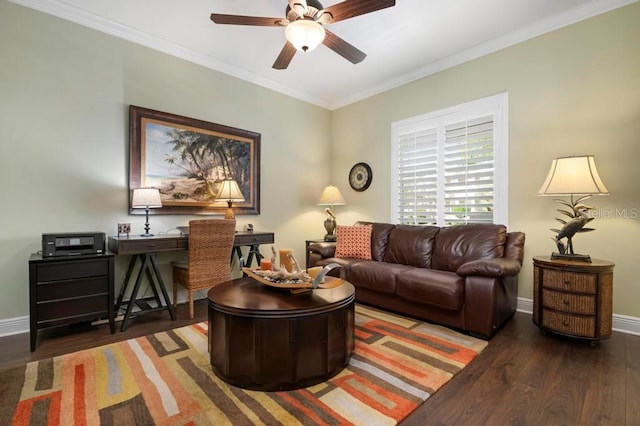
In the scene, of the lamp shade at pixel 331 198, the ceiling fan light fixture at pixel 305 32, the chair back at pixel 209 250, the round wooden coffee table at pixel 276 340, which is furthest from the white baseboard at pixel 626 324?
the chair back at pixel 209 250

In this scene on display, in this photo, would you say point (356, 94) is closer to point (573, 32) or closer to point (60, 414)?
point (573, 32)

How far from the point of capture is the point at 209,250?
307 cm

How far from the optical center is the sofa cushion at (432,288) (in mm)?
2584

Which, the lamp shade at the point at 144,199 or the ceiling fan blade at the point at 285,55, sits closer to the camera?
the ceiling fan blade at the point at 285,55

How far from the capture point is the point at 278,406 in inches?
63.2

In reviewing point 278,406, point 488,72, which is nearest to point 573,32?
point 488,72

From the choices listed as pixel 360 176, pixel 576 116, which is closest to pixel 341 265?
pixel 360 176

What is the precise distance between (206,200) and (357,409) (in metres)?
2.96

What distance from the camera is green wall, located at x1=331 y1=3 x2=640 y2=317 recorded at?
8.62ft

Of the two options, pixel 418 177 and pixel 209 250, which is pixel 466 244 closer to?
pixel 418 177

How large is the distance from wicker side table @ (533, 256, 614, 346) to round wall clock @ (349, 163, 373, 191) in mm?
2626

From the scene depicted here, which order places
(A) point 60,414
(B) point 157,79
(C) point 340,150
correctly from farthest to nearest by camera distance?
1. (C) point 340,150
2. (B) point 157,79
3. (A) point 60,414

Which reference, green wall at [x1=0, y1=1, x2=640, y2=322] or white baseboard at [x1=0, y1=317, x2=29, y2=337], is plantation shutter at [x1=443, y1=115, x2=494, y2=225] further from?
white baseboard at [x1=0, y1=317, x2=29, y2=337]

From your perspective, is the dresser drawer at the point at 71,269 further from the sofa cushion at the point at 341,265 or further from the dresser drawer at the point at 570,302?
the dresser drawer at the point at 570,302
